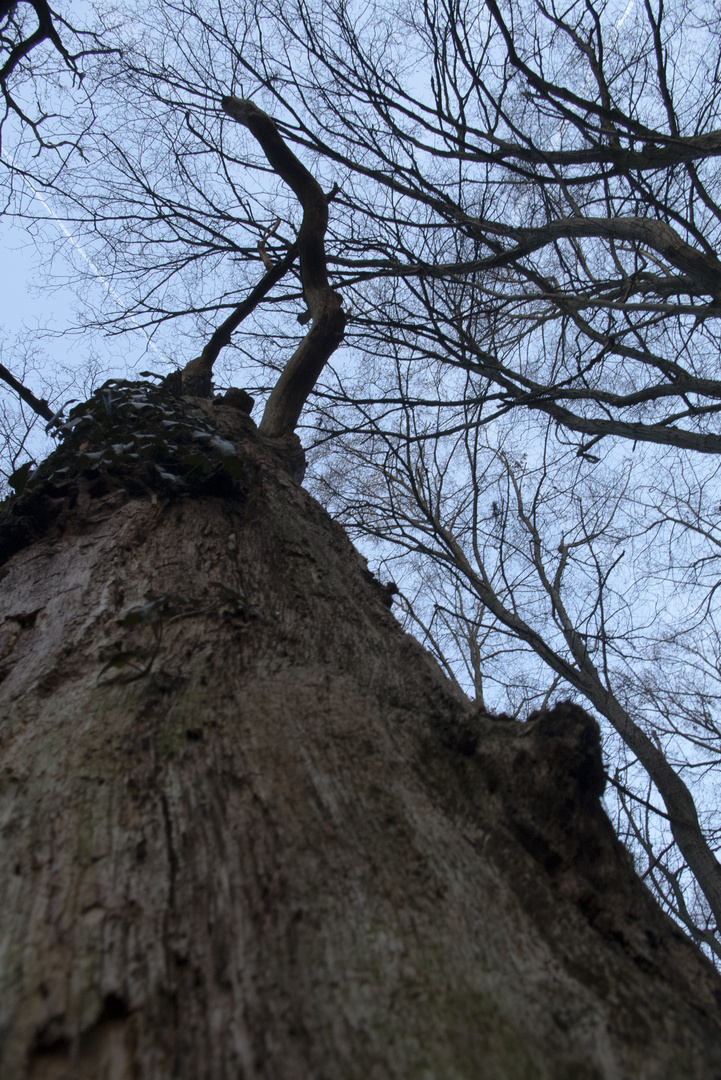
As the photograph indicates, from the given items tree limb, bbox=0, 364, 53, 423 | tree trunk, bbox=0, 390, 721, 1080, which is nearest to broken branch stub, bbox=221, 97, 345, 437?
tree limb, bbox=0, 364, 53, 423

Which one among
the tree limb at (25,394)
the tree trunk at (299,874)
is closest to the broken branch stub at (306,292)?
the tree limb at (25,394)

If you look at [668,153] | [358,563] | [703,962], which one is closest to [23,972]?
[703,962]

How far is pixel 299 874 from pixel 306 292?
332 centimetres

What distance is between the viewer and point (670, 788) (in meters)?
3.36

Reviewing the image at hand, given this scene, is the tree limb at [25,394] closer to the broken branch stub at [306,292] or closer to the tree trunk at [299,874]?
the broken branch stub at [306,292]

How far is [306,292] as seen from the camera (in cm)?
345

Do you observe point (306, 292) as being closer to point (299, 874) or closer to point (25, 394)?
point (25, 394)

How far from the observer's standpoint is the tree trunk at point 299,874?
1.68 ft

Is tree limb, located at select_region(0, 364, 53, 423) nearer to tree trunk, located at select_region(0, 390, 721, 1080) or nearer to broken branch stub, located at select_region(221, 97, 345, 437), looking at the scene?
broken branch stub, located at select_region(221, 97, 345, 437)

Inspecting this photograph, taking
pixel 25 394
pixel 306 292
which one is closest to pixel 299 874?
pixel 306 292

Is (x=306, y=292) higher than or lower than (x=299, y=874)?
higher

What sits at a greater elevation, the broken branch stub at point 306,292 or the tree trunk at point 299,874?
the broken branch stub at point 306,292

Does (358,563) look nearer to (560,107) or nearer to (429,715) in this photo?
(429,715)

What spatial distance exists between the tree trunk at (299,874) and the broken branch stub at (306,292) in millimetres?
2054
